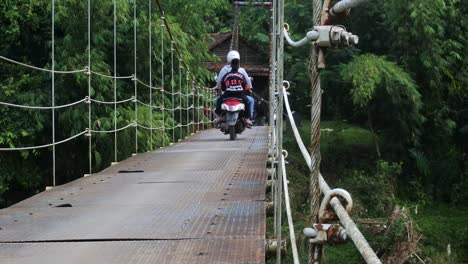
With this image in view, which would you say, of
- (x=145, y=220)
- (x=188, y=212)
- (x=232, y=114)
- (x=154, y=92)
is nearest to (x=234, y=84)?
(x=232, y=114)

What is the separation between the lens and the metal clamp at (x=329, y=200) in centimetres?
117

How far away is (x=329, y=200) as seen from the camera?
4.10 feet

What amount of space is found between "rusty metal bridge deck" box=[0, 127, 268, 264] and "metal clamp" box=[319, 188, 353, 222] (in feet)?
2.41

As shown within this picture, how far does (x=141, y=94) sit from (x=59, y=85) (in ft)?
4.47

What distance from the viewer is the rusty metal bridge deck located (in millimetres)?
2182

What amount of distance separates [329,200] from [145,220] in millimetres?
1539

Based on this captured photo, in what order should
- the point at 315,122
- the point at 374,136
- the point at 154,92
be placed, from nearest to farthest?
the point at 315,122 → the point at 154,92 → the point at 374,136

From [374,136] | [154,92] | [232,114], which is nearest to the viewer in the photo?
[232,114]

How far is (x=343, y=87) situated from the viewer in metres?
13.0

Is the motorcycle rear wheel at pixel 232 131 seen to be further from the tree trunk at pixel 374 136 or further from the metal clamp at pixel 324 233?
the tree trunk at pixel 374 136

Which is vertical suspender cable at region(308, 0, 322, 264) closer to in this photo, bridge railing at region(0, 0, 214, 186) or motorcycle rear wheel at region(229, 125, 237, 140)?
motorcycle rear wheel at region(229, 125, 237, 140)

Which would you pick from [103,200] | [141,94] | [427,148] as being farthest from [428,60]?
[103,200]

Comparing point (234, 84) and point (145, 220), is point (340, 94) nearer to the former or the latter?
point (234, 84)

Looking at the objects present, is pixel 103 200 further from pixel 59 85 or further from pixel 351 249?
→ pixel 351 249
